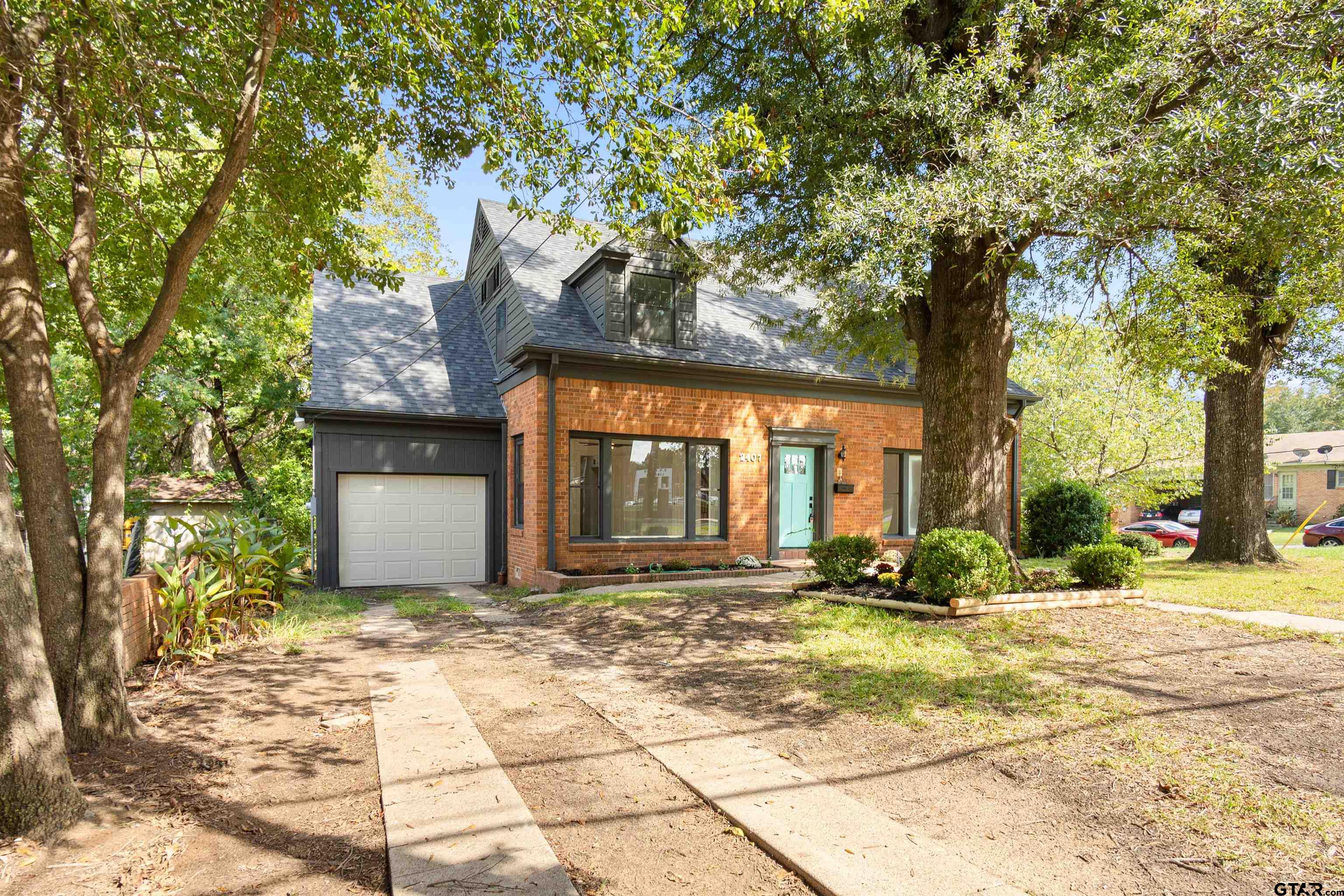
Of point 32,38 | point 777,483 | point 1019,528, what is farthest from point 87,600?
point 1019,528

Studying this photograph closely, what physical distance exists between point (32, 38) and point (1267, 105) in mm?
9040

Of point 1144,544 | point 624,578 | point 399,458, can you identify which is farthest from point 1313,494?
point 399,458

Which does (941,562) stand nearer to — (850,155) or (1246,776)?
(1246,776)

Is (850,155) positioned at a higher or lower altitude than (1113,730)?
higher

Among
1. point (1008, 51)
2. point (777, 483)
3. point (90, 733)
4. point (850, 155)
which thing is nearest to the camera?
point (90, 733)

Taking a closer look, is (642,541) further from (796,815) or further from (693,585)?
(796,815)

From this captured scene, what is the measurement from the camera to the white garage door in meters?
13.4

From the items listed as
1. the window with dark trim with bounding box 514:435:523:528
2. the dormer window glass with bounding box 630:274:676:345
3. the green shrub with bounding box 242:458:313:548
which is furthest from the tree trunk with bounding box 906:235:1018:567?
the green shrub with bounding box 242:458:313:548

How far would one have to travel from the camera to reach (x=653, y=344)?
13.4 meters

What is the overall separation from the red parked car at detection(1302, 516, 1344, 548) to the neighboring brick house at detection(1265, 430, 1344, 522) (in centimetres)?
695

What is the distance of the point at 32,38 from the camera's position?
4.61 metres

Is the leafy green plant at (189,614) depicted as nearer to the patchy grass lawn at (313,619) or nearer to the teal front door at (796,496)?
the patchy grass lawn at (313,619)

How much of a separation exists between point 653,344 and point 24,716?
35.9ft

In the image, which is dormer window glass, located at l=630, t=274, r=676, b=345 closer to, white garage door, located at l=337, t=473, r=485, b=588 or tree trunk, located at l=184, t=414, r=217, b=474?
white garage door, located at l=337, t=473, r=485, b=588
